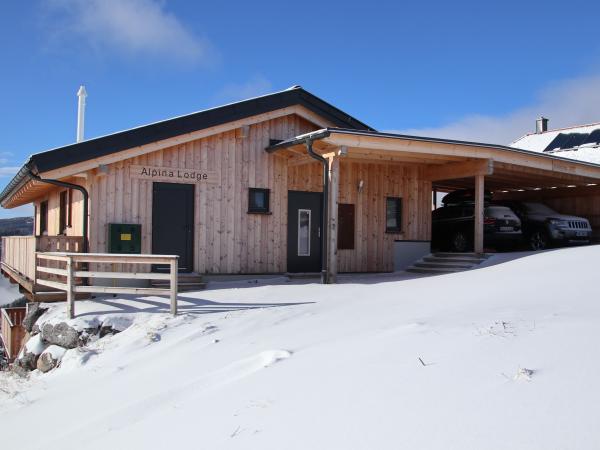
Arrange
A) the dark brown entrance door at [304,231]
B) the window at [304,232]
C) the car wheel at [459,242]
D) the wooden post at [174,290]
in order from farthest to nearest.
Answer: the car wheel at [459,242] < the window at [304,232] < the dark brown entrance door at [304,231] < the wooden post at [174,290]

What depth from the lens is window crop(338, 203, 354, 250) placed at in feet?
50.9

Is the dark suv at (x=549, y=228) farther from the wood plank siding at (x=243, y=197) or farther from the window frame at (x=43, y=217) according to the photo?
the window frame at (x=43, y=217)

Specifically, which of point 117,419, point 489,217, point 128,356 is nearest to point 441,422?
point 117,419

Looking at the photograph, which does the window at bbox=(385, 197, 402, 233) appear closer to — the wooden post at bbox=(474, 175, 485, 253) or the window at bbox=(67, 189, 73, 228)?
the wooden post at bbox=(474, 175, 485, 253)

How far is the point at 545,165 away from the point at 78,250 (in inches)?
493

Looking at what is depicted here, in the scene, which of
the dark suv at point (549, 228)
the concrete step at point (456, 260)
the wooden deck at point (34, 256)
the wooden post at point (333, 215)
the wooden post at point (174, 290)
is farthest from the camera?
the dark suv at point (549, 228)

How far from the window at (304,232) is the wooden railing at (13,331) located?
6912mm

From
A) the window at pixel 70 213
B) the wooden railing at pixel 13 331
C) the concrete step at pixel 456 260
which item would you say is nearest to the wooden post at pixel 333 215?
the concrete step at pixel 456 260

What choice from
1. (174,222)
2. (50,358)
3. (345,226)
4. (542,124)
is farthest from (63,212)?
(542,124)

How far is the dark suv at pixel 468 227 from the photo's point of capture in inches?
633

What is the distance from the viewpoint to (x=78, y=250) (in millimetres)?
12242

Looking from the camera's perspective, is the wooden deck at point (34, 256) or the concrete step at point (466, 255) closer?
the wooden deck at point (34, 256)

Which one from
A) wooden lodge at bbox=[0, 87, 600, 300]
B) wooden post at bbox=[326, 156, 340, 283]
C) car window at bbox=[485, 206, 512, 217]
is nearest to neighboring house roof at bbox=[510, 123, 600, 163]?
wooden lodge at bbox=[0, 87, 600, 300]

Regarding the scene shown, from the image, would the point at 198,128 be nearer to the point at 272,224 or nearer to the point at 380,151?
the point at 272,224
